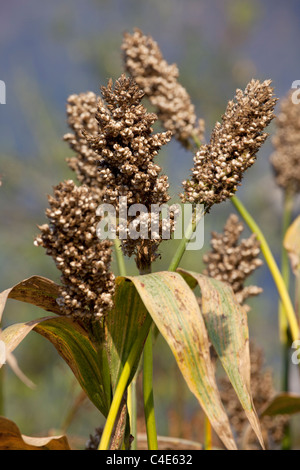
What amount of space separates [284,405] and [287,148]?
0.83 meters

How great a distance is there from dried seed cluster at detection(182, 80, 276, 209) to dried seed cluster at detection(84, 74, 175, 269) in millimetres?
43

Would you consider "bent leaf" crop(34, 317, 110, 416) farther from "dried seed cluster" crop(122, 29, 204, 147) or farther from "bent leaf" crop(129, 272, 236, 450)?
"dried seed cluster" crop(122, 29, 204, 147)

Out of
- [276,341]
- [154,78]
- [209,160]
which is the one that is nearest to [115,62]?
[276,341]

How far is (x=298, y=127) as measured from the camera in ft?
4.80

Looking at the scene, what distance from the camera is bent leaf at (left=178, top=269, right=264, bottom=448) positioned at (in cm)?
58

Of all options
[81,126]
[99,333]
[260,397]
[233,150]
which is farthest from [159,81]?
[260,397]

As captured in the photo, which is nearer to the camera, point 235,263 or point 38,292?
point 38,292

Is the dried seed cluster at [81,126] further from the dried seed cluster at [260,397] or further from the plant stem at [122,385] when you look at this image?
the dried seed cluster at [260,397]

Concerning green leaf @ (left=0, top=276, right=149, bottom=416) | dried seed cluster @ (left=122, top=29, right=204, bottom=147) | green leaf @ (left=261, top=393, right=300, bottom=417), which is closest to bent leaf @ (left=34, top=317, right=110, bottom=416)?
green leaf @ (left=0, top=276, right=149, bottom=416)

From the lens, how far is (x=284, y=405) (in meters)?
0.78

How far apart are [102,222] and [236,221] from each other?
45 cm

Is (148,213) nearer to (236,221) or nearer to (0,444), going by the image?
(0,444)

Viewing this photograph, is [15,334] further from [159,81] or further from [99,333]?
[159,81]

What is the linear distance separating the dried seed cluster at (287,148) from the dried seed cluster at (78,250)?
37.5 inches
